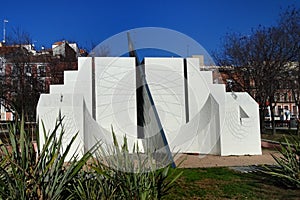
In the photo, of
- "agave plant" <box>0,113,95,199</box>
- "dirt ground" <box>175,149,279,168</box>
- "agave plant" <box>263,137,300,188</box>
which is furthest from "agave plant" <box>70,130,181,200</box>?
"dirt ground" <box>175,149,279,168</box>

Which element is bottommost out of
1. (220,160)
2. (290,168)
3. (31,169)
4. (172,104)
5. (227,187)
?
(220,160)

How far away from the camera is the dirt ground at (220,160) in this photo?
9.41 meters

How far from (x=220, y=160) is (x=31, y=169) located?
314 inches

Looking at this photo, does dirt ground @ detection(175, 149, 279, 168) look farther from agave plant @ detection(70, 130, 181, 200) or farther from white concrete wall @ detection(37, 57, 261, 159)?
agave plant @ detection(70, 130, 181, 200)

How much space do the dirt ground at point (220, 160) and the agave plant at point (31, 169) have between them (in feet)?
18.2

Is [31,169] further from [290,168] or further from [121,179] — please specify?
[290,168]

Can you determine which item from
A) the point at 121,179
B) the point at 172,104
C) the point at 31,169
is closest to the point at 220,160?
the point at 172,104

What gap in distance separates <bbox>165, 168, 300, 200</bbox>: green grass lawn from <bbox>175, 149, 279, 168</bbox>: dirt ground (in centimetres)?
168

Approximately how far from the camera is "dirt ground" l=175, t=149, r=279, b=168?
941 cm

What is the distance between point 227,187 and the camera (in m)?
6.19

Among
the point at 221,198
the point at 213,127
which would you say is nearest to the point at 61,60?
the point at 213,127

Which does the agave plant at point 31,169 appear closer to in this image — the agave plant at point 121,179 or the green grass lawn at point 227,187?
the agave plant at point 121,179

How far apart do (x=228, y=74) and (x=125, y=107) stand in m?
10.3

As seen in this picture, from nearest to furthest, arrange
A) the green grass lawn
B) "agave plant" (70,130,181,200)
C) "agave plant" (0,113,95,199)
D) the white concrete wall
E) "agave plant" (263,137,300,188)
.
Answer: "agave plant" (0,113,95,199)
"agave plant" (70,130,181,200)
the green grass lawn
"agave plant" (263,137,300,188)
the white concrete wall
